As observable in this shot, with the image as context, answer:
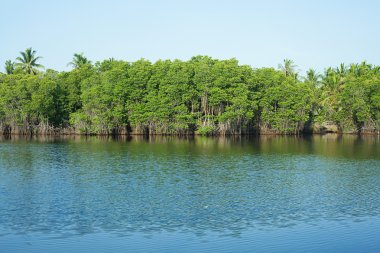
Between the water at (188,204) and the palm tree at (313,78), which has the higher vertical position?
the palm tree at (313,78)

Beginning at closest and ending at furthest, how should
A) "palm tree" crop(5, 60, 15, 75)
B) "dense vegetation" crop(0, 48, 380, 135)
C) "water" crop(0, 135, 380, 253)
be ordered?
"water" crop(0, 135, 380, 253) < "dense vegetation" crop(0, 48, 380, 135) < "palm tree" crop(5, 60, 15, 75)

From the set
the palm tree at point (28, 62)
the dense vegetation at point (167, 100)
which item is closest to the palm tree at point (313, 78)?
the dense vegetation at point (167, 100)

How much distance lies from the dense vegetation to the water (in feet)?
108

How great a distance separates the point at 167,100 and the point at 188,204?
52.4 metres

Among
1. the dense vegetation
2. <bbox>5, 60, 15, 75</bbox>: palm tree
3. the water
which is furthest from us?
<bbox>5, 60, 15, 75</bbox>: palm tree

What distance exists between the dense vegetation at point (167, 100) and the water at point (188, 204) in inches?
1298

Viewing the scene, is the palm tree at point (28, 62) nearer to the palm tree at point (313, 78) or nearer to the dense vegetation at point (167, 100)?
the dense vegetation at point (167, 100)

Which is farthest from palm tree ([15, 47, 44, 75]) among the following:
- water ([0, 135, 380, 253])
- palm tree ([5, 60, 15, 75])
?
water ([0, 135, 380, 253])

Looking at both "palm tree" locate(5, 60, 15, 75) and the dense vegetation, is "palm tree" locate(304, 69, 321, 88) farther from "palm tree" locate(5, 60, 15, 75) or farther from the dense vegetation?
"palm tree" locate(5, 60, 15, 75)

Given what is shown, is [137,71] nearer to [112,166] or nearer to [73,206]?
[112,166]

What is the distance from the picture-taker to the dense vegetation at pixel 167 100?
7694cm

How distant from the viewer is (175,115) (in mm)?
77062

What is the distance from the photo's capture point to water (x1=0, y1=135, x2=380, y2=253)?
1870 centimetres

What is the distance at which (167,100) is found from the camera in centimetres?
7675
